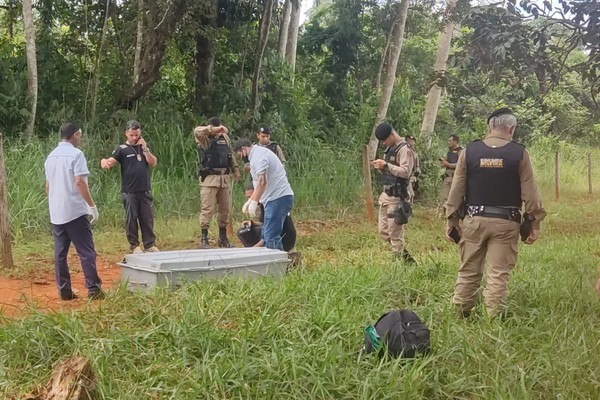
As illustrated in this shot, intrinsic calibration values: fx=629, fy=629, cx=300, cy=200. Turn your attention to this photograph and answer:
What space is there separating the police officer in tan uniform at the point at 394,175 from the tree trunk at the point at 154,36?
6.52 meters

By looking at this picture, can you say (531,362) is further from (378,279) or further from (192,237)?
(192,237)

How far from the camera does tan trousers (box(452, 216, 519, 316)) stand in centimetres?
467

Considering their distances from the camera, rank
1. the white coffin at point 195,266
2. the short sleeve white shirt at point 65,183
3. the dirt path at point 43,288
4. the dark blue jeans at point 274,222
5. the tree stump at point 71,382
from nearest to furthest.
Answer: the tree stump at point 71,382 < the dirt path at point 43,288 < the white coffin at point 195,266 < the short sleeve white shirt at point 65,183 < the dark blue jeans at point 274,222

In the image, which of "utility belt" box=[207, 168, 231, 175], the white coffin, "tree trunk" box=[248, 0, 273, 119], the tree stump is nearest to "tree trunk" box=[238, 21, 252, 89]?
"tree trunk" box=[248, 0, 273, 119]

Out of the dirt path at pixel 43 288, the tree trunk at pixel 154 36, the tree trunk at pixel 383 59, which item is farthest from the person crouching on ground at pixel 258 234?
the tree trunk at pixel 383 59

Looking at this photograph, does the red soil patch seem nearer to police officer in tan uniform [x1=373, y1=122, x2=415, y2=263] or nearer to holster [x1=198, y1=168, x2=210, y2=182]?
holster [x1=198, y1=168, x2=210, y2=182]

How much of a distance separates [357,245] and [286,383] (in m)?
5.53

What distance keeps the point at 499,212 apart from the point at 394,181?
2.29m

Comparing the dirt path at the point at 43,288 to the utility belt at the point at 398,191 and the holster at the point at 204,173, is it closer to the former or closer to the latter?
the holster at the point at 204,173

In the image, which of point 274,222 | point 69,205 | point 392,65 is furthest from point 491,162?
point 392,65

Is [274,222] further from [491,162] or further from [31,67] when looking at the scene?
[31,67]

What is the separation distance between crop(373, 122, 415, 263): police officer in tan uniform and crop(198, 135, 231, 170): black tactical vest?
2.53m

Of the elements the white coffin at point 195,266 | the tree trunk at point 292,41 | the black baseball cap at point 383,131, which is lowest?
the white coffin at point 195,266

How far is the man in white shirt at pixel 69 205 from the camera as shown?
5.43 m
